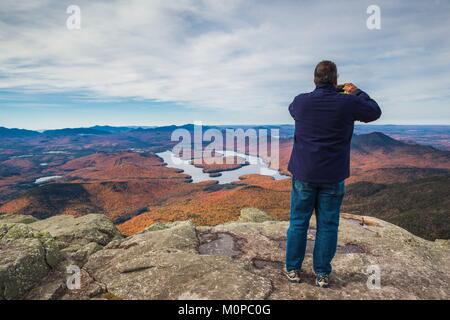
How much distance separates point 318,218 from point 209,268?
2904mm

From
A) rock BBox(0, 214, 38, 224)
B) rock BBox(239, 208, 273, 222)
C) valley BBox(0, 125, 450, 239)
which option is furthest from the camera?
valley BBox(0, 125, 450, 239)

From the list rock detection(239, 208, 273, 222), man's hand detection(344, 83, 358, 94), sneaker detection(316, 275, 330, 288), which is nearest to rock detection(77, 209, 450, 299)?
sneaker detection(316, 275, 330, 288)

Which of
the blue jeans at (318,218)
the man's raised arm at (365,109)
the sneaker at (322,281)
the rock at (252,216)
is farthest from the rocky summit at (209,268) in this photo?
the rock at (252,216)

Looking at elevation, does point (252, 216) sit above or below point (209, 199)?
above

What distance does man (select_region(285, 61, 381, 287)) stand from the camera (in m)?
6.36

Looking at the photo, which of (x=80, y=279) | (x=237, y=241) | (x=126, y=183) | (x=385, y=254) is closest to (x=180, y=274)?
(x=80, y=279)

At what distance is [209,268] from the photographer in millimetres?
7738

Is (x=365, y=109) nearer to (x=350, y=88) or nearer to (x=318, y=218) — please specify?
(x=350, y=88)

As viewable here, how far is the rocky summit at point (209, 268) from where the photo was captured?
6.88m

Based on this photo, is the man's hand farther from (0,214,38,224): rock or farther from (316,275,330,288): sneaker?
(0,214,38,224): rock

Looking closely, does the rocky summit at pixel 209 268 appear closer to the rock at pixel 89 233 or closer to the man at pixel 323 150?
the man at pixel 323 150

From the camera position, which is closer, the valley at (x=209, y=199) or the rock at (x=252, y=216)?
the rock at (x=252, y=216)

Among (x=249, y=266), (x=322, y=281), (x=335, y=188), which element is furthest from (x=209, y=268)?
(x=335, y=188)

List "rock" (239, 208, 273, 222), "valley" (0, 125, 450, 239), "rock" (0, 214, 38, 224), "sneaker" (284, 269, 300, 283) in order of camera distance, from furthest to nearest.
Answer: "valley" (0, 125, 450, 239)
"rock" (0, 214, 38, 224)
"rock" (239, 208, 273, 222)
"sneaker" (284, 269, 300, 283)
